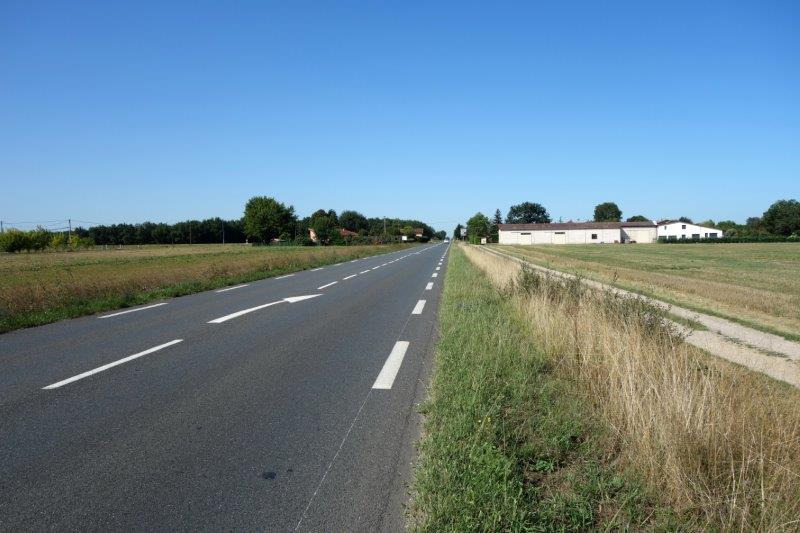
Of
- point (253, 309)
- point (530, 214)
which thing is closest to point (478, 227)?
point (530, 214)

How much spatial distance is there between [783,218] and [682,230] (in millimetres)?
21285

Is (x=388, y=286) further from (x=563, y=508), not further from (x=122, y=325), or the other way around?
(x=563, y=508)

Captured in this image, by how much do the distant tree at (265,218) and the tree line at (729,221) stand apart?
150 feet

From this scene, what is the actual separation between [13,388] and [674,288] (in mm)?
17017

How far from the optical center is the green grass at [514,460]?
9.22 feet

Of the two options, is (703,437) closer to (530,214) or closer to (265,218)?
(265,218)

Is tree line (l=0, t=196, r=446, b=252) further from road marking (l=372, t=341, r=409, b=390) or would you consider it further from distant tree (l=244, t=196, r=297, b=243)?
road marking (l=372, t=341, r=409, b=390)

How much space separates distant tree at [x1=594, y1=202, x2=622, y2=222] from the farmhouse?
66.7m

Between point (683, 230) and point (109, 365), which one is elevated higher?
point (683, 230)

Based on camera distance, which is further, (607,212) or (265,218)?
(607,212)

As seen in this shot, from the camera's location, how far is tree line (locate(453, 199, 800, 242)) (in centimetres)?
10594

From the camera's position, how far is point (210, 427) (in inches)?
170

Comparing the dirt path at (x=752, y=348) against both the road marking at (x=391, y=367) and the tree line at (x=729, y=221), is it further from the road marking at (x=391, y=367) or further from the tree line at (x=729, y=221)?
the tree line at (x=729, y=221)

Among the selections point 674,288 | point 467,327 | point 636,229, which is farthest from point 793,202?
point 467,327
